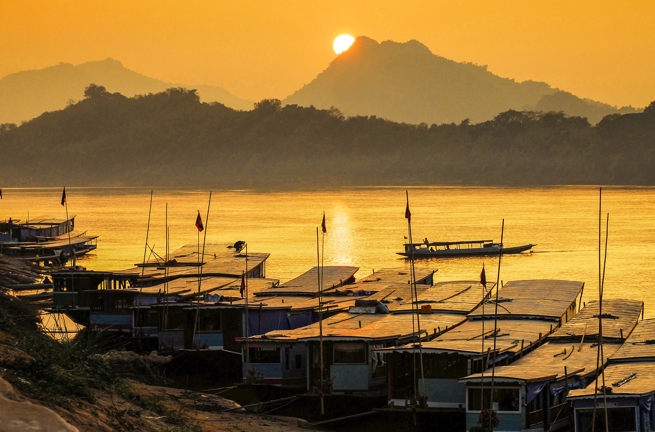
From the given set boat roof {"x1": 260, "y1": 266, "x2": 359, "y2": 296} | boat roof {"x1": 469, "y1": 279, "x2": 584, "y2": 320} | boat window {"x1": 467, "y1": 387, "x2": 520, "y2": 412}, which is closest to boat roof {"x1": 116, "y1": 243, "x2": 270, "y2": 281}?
boat roof {"x1": 260, "y1": 266, "x2": 359, "y2": 296}

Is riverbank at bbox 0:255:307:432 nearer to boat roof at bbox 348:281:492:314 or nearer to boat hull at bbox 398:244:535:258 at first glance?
boat roof at bbox 348:281:492:314

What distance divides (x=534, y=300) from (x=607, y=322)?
399 centimetres

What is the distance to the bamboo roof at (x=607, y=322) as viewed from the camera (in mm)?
29953

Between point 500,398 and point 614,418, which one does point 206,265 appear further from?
point 614,418

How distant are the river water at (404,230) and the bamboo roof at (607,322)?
12902mm

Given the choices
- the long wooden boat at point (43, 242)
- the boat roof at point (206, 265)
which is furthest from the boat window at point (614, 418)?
the long wooden boat at point (43, 242)

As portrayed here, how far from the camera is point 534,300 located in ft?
120

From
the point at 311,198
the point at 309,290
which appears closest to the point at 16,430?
the point at 309,290

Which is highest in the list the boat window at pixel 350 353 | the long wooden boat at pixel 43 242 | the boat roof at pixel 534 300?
the boat roof at pixel 534 300

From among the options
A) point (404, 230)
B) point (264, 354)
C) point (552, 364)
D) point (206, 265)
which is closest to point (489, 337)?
point (552, 364)

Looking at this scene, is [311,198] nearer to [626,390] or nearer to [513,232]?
[513,232]

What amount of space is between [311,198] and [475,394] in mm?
166159

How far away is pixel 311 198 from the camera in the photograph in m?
190

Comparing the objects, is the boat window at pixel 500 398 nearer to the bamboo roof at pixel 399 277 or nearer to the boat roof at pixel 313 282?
the boat roof at pixel 313 282
